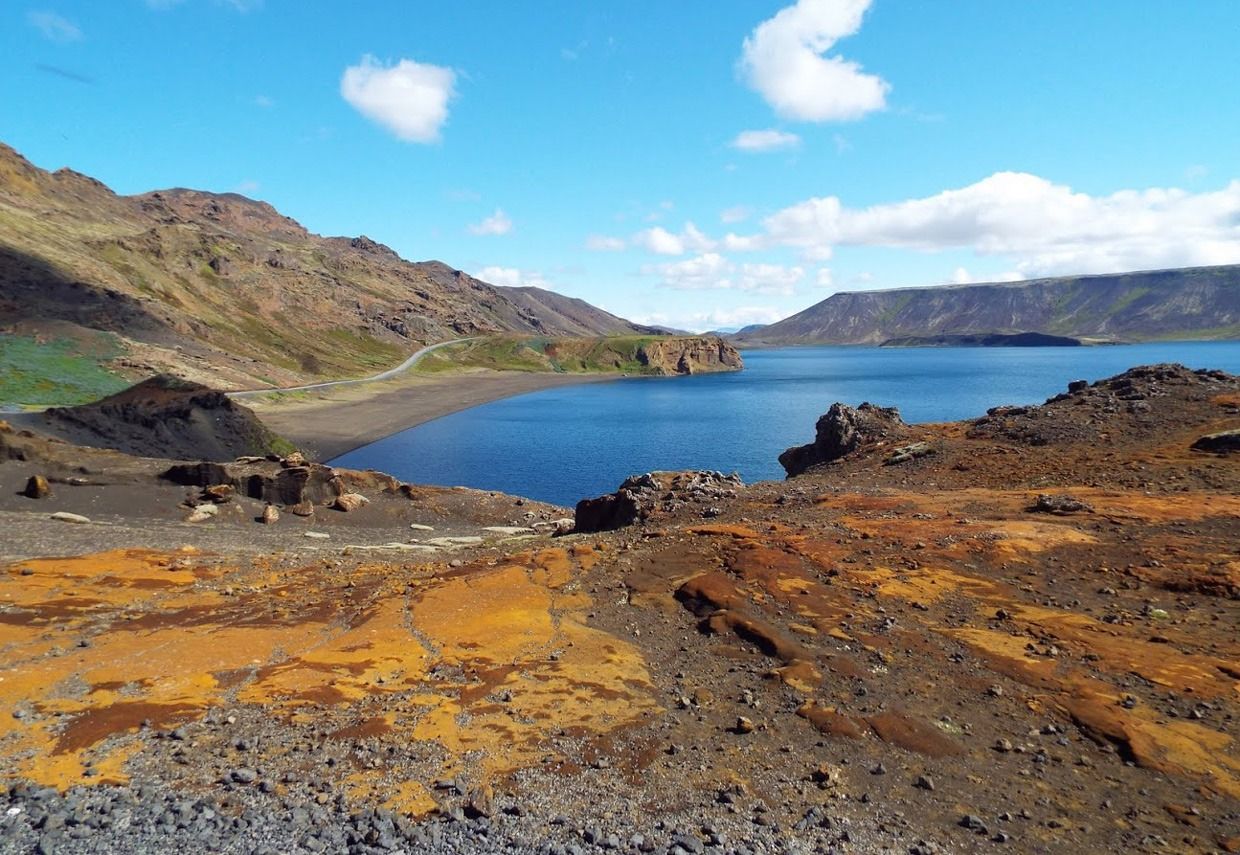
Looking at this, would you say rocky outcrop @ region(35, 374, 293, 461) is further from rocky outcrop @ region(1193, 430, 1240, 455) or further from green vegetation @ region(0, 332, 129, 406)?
rocky outcrop @ region(1193, 430, 1240, 455)

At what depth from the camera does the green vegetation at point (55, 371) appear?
291ft

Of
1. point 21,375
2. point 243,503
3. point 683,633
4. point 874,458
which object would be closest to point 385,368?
point 21,375

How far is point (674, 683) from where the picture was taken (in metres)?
16.1

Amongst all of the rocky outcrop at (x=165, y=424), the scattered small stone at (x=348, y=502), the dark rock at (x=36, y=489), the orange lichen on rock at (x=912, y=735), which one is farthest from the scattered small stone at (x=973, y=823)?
the rocky outcrop at (x=165, y=424)

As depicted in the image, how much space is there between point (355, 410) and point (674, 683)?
125m

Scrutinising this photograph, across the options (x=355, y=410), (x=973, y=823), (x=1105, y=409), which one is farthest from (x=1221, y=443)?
(x=355, y=410)

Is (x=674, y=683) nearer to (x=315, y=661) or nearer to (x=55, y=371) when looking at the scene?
(x=315, y=661)

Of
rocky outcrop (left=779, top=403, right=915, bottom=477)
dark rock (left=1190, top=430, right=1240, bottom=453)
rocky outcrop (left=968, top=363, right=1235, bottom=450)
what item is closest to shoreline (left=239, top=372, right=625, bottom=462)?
rocky outcrop (left=779, top=403, right=915, bottom=477)

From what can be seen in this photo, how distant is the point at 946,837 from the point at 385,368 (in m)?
197

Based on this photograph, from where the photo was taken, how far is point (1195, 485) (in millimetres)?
28609

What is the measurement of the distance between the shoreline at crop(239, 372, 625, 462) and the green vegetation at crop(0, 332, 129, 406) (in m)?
20.8

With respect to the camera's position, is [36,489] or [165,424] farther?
[165,424]

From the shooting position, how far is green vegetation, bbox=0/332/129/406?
88669mm

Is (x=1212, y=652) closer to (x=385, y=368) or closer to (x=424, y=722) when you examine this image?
(x=424, y=722)
